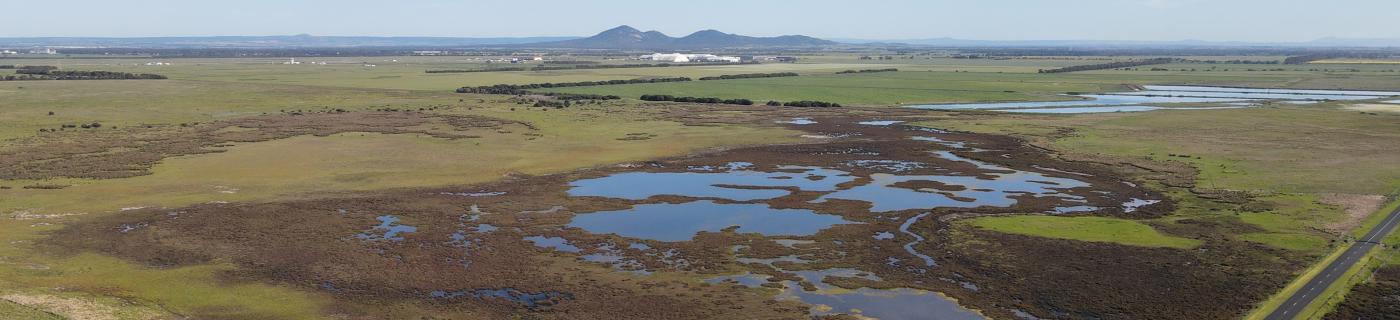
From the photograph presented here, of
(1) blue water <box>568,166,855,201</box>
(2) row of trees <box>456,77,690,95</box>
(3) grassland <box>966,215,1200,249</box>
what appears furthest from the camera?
(2) row of trees <box>456,77,690,95</box>

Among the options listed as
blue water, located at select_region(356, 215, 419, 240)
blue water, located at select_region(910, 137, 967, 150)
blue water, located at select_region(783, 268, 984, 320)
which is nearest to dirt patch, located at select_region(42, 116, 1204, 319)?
blue water, located at select_region(356, 215, 419, 240)

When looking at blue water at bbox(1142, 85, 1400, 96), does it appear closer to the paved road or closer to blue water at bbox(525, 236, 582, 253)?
the paved road

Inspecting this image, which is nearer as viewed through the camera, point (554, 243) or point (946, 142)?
point (554, 243)

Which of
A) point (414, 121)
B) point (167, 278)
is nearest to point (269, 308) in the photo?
point (167, 278)

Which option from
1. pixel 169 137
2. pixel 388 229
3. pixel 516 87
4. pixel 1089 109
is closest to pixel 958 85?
pixel 1089 109

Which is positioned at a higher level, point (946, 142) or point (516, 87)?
point (516, 87)

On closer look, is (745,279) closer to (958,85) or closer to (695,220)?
(695,220)
